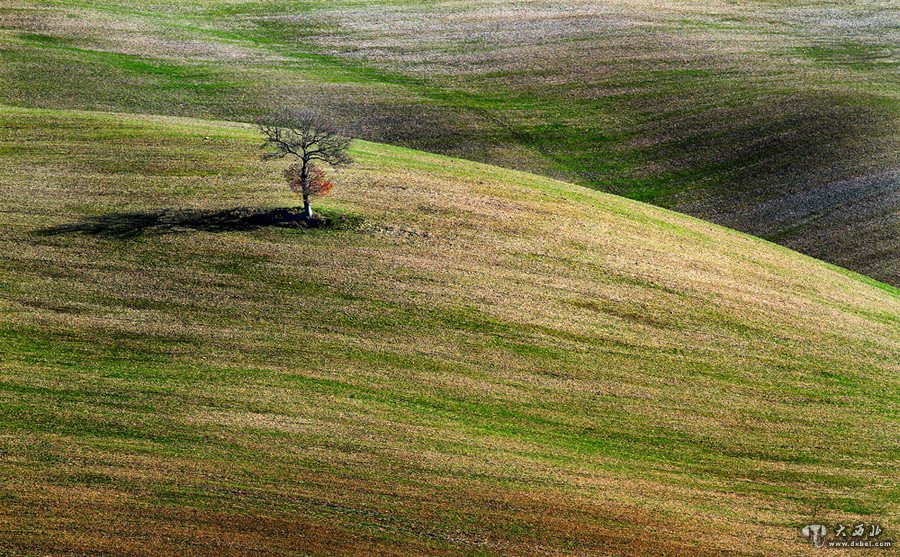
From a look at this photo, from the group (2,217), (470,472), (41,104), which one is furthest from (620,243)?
(41,104)

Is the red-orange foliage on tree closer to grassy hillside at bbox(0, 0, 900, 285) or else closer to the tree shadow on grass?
the tree shadow on grass

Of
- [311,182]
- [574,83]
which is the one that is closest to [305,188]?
[311,182]

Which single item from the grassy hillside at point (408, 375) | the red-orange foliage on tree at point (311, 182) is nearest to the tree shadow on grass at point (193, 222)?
the grassy hillside at point (408, 375)

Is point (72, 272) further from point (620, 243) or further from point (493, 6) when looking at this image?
point (493, 6)

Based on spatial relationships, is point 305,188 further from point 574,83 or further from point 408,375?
point 574,83

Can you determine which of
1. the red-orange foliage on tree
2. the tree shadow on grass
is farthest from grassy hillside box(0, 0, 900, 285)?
the tree shadow on grass
